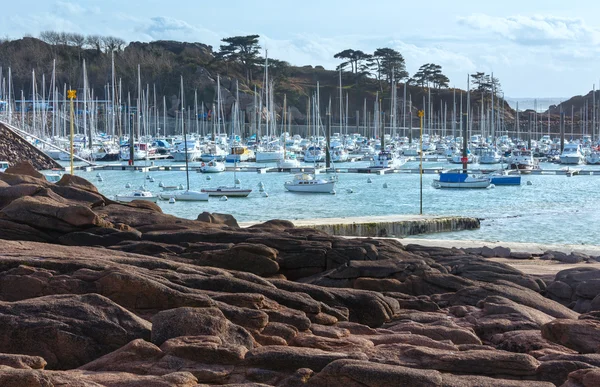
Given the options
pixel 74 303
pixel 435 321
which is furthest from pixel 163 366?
pixel 435 321

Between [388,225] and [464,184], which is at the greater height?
[464,184]

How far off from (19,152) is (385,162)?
3346 centimetres

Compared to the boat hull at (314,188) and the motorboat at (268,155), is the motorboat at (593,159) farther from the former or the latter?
the boat hull at (314,188)

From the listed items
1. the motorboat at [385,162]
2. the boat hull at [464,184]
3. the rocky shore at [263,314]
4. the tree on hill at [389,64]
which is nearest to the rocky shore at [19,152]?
the motorboat at [385,162]

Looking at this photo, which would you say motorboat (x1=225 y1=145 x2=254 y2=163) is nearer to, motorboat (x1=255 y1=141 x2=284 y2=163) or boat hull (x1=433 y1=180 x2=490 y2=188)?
motorboat (x1=255 y1=141 x2=284 y2=163)

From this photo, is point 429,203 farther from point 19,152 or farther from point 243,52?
point 243,52

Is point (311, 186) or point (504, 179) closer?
point (311, 186)

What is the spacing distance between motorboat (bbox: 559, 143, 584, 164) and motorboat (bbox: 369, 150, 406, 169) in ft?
74.6

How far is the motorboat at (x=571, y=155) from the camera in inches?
4021

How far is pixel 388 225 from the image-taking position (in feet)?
125

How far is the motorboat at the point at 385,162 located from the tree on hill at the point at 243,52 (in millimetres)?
61708

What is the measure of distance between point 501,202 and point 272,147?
43.5 metres

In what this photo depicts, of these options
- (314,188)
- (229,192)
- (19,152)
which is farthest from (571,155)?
(19,152)

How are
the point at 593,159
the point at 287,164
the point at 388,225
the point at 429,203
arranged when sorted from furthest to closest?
the point at 593,159
the point at 287,164
the point at 429,203
the point at 388,225
